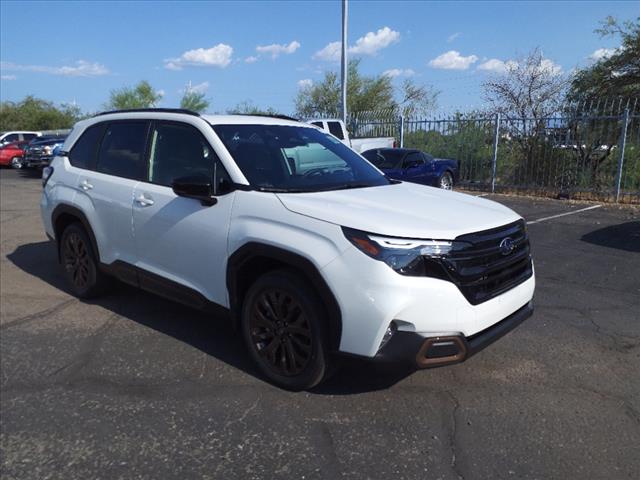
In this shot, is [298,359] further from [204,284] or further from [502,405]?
[502,405]

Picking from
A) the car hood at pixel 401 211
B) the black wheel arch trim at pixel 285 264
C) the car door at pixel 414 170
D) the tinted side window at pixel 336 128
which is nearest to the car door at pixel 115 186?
the black wheel arch trim at pixel 285 264

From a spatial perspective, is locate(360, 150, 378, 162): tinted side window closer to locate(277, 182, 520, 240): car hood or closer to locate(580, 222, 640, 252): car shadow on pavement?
locate(580, 222, 640, 252): car shadow on pavement

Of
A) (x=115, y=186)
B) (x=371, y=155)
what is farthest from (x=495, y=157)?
(x=115, y=186)

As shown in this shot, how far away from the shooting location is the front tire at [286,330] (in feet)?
10.9

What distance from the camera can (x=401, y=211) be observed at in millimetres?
3402

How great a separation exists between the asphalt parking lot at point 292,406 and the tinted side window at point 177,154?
53.3 inches

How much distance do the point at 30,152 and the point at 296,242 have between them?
2306 cm

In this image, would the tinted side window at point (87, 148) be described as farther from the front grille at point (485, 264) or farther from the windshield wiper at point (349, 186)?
the front grille at point (485, 264)

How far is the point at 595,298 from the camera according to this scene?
5.60 m

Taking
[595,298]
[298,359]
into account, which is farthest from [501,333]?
[595,298]

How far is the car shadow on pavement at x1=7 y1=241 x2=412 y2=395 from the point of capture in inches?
145

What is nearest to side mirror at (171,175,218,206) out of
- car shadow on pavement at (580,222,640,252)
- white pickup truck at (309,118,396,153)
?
car shadow on pavement at (580,222,640,252)

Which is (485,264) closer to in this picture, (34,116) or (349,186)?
(349,186)

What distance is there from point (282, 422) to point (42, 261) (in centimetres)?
537
